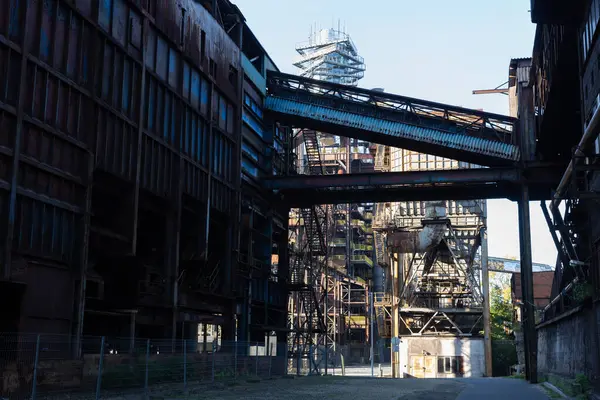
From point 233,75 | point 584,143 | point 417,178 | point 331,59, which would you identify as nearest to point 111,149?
point 233,75

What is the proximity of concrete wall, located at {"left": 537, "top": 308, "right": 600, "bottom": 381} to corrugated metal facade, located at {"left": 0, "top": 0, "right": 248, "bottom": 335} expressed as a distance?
13318 mm

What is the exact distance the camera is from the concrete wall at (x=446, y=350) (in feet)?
167

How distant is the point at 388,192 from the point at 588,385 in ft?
61.4

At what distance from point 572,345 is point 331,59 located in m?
119

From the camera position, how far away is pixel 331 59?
136625mm

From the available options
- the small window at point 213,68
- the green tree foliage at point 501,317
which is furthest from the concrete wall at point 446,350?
the small window at point 213,68

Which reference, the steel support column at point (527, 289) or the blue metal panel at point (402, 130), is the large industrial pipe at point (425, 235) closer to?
the blue metal panel at point (402, 130)

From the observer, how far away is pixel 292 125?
37.7 metres

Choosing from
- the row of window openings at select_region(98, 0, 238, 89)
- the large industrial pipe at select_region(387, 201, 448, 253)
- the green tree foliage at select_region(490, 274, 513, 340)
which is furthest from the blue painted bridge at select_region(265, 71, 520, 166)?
the green tree foliage at select_region(490, 274, 513, 340)

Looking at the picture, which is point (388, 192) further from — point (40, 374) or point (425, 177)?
point (40, 374)

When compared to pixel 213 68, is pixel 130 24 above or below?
below

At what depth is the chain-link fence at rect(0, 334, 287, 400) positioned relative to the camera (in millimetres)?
15250

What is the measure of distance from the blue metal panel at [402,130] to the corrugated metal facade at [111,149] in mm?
5100

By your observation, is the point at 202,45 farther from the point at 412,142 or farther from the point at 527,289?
the point at 527,289
